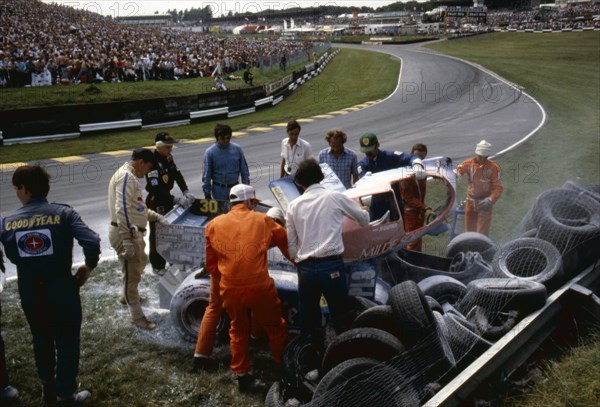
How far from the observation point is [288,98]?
86.8ft

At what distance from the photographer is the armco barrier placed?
1516 cm

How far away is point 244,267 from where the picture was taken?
164 inches

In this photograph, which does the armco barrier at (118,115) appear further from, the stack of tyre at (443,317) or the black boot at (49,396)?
the stack of tyre at (443,317)

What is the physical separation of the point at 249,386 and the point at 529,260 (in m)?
3.46

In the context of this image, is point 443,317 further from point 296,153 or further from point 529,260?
point 296,153

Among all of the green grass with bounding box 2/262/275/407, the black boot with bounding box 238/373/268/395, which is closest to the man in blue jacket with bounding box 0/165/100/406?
the green grass with bounding box 2/262/275/407

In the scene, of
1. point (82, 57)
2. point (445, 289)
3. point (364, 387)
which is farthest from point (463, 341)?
point (82, 57)

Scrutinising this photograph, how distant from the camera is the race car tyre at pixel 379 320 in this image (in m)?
4.21

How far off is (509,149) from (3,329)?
12961 millimetres

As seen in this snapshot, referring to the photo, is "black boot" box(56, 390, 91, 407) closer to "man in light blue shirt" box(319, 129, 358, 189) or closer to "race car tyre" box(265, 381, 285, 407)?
"race car tyre" box(265, 381, 285, 407)

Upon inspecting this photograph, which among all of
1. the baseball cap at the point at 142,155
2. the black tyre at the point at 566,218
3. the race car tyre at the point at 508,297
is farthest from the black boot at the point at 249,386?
the black tyre at the point at 566,218

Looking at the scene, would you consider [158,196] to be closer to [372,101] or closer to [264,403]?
[264,403]

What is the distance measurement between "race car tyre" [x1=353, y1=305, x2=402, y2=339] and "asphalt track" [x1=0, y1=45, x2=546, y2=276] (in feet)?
14.9

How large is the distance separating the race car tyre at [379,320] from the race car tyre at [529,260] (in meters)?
2.01
